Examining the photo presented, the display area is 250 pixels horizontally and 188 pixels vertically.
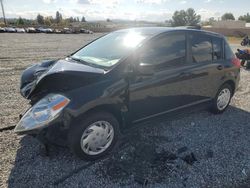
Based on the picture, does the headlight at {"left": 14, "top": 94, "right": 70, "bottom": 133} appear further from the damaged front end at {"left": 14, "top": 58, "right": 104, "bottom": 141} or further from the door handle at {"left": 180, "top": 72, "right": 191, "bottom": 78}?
the door handle at {"left": 180, "top": 72, "right": 191, "bottom": 78}

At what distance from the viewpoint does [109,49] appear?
12.4 feet

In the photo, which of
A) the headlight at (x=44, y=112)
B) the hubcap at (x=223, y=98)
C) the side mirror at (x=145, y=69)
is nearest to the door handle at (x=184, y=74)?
the side mirror at (x=145, y=69)

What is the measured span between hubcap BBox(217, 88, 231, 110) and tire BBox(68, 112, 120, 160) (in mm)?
2638

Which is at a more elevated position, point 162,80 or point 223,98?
point 162,80

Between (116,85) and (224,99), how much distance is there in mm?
2904

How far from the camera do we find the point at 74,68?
3.20 metres

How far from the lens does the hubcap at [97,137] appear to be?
10.1ft

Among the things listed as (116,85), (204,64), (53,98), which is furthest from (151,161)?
(204,64)

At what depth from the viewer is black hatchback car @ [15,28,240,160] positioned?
2895 millimetres

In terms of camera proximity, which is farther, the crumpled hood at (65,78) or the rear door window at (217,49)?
the rear door window at (217,49)

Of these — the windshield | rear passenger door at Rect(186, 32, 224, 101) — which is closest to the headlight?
the windshield

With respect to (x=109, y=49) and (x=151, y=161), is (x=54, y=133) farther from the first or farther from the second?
(x=109, y=49)

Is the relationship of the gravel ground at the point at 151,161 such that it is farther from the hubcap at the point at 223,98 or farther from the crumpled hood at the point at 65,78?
the crumpled hood at the point at 65,78

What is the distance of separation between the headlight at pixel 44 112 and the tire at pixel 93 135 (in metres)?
0.31
